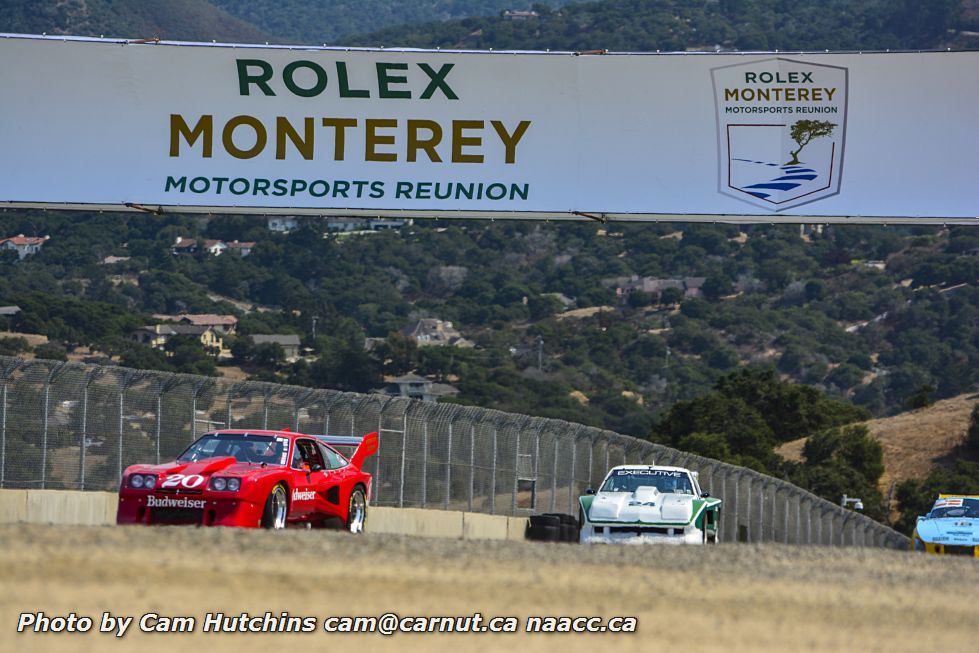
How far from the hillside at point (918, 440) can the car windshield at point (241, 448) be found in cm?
4966

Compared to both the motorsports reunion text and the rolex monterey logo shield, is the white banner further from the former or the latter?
the motorsports reunion text

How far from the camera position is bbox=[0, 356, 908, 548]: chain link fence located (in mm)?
19562

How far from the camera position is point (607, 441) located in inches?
1118

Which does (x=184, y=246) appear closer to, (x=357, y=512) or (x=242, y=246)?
(x=242, y=246)

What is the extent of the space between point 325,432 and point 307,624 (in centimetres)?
1261

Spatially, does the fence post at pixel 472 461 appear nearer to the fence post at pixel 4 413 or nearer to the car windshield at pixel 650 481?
the car windshield at pixel 650 481

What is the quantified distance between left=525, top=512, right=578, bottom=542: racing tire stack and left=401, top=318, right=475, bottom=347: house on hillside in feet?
326

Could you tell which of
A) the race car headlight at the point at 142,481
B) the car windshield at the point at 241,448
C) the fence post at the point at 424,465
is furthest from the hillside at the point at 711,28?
the race car headlight at the point at 142,481

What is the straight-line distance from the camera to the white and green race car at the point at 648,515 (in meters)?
19.4

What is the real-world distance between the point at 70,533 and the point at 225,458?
392 cm

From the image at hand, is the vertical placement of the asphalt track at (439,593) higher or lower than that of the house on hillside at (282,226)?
lower

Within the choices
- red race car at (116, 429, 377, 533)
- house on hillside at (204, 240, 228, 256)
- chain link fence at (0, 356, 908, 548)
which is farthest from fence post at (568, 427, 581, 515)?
house on hillside at (204, 240, 228, 256)

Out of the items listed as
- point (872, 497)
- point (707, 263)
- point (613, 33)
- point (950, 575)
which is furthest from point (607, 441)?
point (613, 33)

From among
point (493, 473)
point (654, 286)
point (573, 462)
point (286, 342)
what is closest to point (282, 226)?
point (654, 286)
